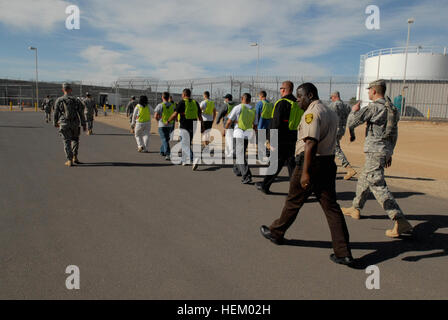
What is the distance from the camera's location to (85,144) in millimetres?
11391

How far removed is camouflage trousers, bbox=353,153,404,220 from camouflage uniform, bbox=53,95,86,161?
654 centimetres

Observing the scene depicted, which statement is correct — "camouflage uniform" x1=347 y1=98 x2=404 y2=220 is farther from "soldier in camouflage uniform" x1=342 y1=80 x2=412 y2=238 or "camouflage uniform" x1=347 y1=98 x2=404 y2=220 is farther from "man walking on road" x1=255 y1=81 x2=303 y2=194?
"man walking on road" x1=255 y1=81 x2=303 y2=194

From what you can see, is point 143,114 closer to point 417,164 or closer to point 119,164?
point 119,164

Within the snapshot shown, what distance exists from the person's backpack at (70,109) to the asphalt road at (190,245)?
1.82m

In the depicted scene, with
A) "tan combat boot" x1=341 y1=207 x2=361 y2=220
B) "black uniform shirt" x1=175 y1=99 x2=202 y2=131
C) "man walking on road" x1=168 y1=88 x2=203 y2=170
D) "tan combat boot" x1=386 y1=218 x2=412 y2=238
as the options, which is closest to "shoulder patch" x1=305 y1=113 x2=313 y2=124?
"tan combat boot" x1=386 y1=218 x2=412 y2=238

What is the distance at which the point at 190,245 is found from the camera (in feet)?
12.0

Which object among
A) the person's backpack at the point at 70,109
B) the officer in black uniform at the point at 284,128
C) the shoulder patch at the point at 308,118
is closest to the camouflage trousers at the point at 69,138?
the person's backpack at the point at 70,109

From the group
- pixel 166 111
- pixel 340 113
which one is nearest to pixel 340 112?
pixel 340 113

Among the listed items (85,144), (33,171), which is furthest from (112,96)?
(33,171)

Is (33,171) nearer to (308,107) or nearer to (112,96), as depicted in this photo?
(308,107)

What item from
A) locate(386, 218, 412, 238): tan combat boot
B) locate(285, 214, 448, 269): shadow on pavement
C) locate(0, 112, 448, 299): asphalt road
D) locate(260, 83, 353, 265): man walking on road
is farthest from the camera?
locate(386, 218, 412, 238): tan combat boot

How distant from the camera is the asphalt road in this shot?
9.29ft

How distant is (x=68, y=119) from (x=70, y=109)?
0.25 m

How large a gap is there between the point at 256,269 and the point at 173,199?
2.56 meters
